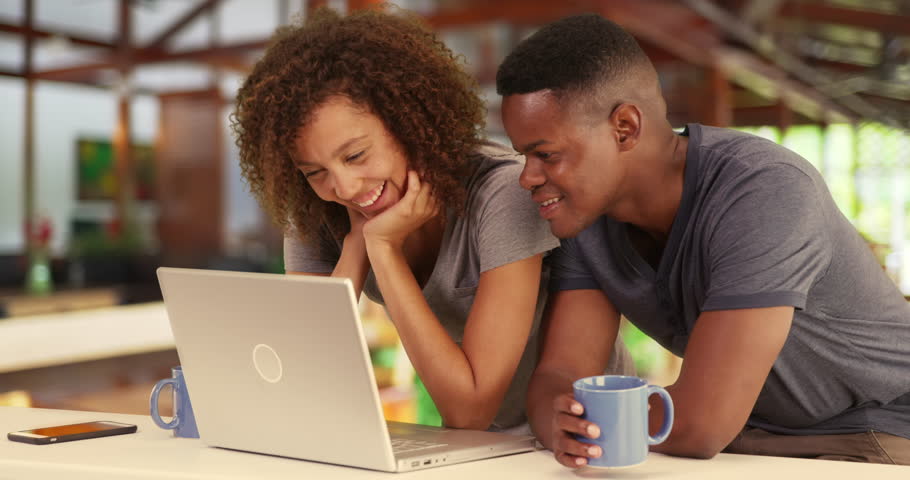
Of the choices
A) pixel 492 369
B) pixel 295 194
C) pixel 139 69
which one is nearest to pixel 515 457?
pixel 492 369

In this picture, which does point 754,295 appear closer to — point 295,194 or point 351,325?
point 351,325

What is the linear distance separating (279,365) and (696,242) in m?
0.67

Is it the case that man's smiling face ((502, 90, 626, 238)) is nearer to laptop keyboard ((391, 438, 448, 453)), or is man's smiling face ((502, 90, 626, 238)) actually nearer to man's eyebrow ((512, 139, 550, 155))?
man's eyebrow ((512, 139, 550, 155))

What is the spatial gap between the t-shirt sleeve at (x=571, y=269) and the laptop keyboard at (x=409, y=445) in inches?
18.2

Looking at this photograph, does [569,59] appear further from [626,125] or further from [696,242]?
[696,242]

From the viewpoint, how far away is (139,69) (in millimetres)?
6883

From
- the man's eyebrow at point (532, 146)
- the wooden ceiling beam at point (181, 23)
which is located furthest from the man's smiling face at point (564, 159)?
the wooden ceiling beam at point (181, 23)

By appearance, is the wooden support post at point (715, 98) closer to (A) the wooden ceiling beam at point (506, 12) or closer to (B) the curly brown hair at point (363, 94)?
(A) the wooden ceiling beam at point (506, 12)

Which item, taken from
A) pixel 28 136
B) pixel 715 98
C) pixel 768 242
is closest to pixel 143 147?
pixel 28 136

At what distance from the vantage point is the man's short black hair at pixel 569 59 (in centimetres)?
146

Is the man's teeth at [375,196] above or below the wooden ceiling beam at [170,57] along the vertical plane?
below

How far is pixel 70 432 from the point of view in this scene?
1.45 meters

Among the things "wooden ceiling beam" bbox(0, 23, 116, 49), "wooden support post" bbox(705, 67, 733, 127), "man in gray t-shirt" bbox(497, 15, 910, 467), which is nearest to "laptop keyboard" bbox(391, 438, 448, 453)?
"man in gray t-shirt" bbox(497, 15, 910, 467)

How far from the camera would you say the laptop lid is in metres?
1.13
